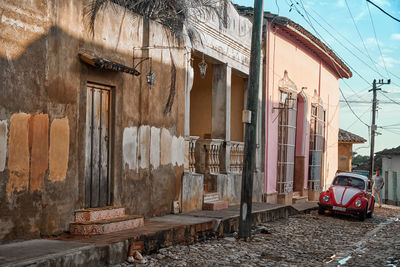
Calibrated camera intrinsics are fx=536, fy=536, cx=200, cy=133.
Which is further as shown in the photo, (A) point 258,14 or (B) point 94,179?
(A) point 258,14

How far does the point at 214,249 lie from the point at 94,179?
2.40 meters

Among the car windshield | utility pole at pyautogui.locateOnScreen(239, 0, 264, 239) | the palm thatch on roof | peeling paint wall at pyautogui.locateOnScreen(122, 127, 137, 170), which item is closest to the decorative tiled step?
the car windshield

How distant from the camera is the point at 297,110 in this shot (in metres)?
21.3

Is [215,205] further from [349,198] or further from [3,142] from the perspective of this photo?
[3,142]

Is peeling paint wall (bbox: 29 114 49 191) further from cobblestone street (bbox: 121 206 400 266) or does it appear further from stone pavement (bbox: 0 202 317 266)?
cobblestone street (bbox: 121 206 400 266)

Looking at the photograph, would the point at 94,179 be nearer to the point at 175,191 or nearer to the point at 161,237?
the point at 161,237

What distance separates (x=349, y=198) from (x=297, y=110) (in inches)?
215

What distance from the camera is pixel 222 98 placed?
1459cm

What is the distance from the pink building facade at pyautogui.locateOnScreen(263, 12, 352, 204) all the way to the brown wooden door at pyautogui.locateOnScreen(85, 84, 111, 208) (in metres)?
8.82

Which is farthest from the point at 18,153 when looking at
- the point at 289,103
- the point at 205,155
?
the point at 289,103

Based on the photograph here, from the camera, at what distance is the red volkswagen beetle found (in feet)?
54.6

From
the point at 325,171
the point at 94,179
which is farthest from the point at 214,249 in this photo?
the point at 325,171

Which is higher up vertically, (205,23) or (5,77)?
(205,23)

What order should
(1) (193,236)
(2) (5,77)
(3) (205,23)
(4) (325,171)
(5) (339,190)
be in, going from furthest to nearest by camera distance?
(4) (325,171) → (5) (339,190) → (3) (205,23) → (1) (193,236) → (2) (5,77)
